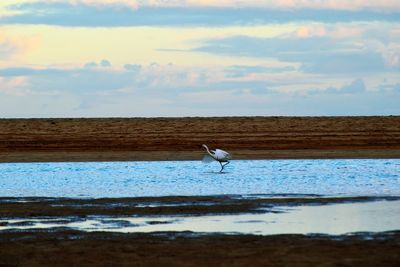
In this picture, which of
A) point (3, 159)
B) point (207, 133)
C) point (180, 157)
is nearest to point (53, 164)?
point (3, 159)

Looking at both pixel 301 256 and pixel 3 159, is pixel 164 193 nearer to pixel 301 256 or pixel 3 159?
pixel 301 256

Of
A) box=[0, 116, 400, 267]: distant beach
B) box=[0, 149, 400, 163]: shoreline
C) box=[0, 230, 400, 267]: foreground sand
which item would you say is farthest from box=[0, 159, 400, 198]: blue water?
box=[0, 230, 400, 267]: foreground sand

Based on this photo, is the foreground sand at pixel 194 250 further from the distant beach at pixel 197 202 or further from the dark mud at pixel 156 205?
the dark mud at pixel 156 205

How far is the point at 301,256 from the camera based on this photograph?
1255cm

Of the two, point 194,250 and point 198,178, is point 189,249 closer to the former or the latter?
point 194,250

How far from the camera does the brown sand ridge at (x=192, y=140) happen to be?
1574 inches

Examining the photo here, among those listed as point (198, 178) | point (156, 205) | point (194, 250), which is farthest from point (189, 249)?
point (198, 178)

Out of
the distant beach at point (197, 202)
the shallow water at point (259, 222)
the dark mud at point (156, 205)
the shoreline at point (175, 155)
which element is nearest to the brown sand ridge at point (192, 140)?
the shoreline at point (175, 155)

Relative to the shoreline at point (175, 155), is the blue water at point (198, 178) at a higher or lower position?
lower

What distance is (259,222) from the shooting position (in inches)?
662

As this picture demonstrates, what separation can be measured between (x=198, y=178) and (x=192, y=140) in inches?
732

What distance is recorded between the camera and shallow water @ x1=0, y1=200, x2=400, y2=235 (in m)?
15.6

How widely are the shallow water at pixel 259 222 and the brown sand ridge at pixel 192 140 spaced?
67.2 feet

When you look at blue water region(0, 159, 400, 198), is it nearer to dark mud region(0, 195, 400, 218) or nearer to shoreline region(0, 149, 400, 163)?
dark mud region(0, 195, 400, 218)
